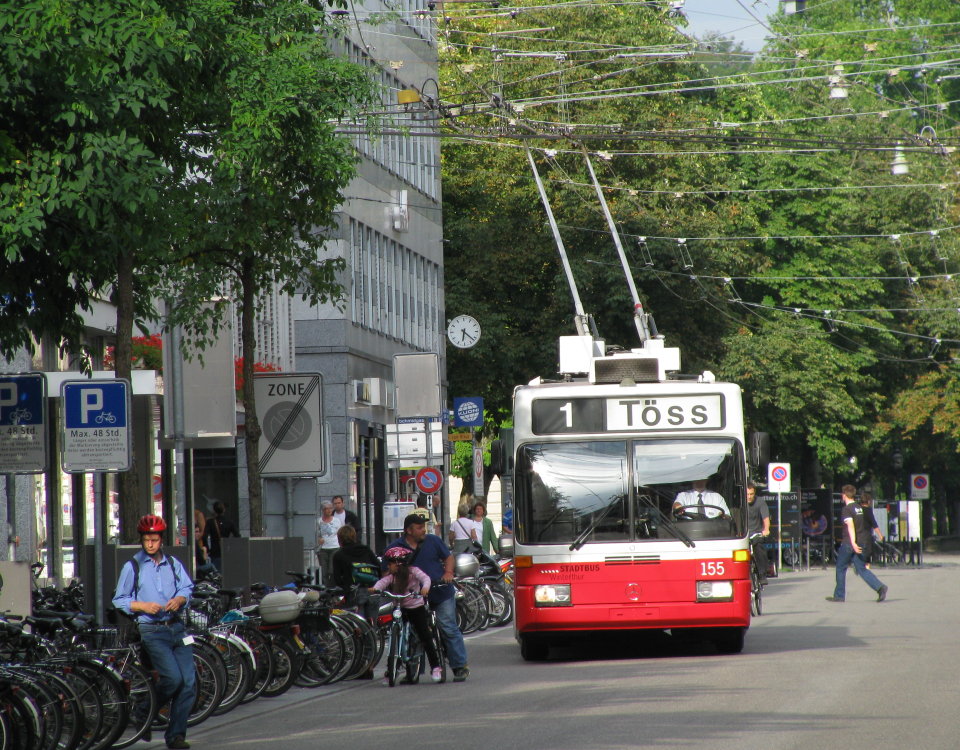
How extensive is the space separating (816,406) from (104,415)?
37.0 meters

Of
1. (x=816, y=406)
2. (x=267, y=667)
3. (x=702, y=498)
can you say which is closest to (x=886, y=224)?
(x=816, y=406)

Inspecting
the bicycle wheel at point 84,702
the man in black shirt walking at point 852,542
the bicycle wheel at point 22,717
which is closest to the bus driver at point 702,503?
the bicycle wheel at point 84,702

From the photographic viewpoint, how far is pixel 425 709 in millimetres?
14172

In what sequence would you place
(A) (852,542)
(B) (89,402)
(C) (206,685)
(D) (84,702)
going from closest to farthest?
(D) (84,702) < (C) (206,685) < (B) (89,402) < (A) (852,542)

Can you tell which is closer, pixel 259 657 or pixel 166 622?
pixel 166 622

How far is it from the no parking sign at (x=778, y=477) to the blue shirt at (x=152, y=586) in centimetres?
3428

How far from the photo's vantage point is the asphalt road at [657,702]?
1158cm

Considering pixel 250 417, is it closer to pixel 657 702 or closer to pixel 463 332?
pixel 657 702

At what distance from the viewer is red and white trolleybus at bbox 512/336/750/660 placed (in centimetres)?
1773

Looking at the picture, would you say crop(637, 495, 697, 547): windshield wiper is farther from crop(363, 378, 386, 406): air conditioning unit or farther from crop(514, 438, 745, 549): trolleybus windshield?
crop(363, 378, 386, 406): air conditioning unit

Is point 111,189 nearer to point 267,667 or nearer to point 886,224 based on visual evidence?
point 267,667

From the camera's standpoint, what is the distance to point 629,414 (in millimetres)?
18297

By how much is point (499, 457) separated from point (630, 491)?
1.57 metres

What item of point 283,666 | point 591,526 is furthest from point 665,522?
point 283,666
